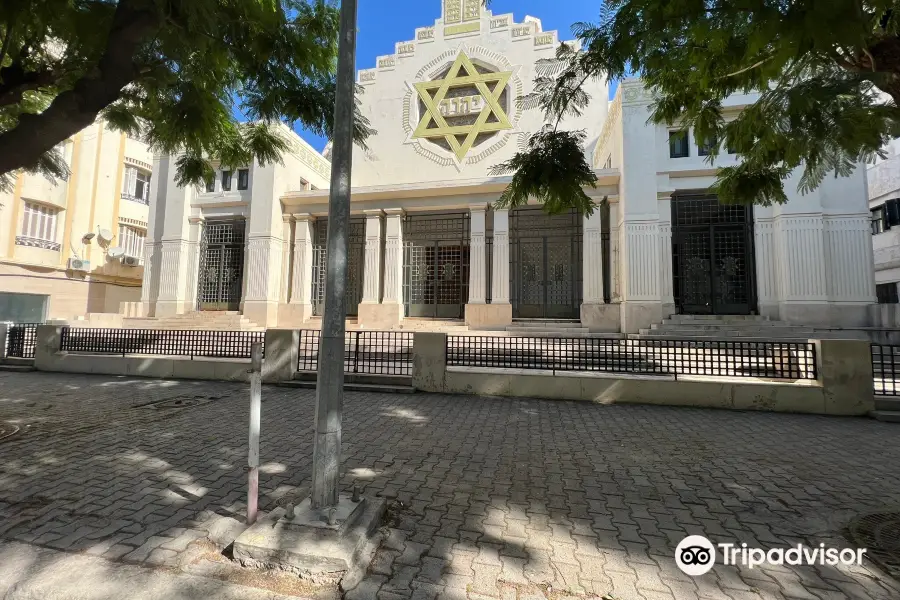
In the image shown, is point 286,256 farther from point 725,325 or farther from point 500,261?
point 725,325

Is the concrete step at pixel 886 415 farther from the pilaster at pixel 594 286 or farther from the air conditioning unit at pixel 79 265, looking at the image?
the air conditioning unit at pixel 79 265

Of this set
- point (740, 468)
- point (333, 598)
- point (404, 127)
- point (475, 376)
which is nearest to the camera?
point (333, 598)

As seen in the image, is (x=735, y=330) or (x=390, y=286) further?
(x=390, y=286)

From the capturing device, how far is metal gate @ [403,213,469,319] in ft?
55.5

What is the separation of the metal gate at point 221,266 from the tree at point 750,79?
Result: 17.2 m

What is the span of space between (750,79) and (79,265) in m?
25.9

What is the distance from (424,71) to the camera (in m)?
19.9

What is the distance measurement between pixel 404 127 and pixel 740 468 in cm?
1995

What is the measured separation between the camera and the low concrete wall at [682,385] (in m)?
6.09

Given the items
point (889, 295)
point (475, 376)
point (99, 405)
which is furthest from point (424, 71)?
point (889, 295)

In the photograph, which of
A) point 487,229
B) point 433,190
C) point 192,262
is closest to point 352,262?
point 433,190

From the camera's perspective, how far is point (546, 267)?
52.2 ft

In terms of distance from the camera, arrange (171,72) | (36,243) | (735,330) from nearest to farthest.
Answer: (171,72) < (735,330) < (36,243)

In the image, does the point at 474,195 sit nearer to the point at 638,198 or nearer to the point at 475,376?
the point at 638,198
